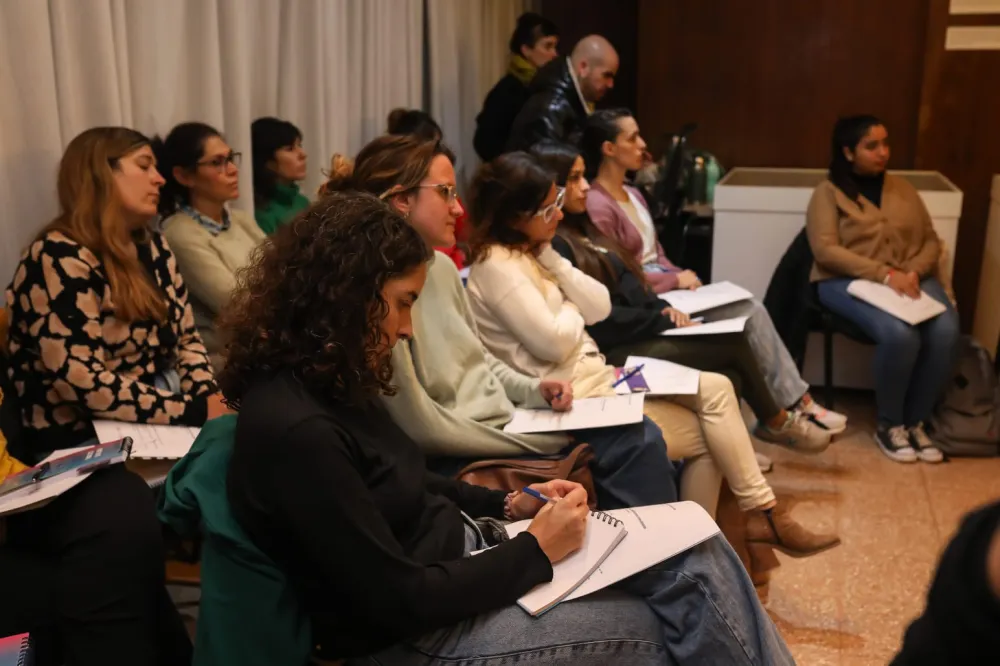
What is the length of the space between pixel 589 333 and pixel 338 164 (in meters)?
0.89

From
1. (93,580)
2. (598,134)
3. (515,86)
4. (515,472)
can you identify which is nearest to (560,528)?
(515,472)

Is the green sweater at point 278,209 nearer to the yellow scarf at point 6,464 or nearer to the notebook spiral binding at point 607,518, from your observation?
the yellow scarf at point 6,464

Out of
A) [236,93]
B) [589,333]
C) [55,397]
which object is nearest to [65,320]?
[55,397]

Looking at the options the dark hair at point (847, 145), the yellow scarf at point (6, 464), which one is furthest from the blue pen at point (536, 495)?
the dark hair at point (847, 145)

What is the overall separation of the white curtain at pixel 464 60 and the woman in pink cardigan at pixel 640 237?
1.26m

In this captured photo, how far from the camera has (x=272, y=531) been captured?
1.25 m

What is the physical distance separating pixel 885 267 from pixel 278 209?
2182mm

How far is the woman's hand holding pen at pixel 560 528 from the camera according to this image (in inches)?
56.2

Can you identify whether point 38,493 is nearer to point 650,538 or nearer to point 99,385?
point 99,385

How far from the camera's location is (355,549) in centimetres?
122

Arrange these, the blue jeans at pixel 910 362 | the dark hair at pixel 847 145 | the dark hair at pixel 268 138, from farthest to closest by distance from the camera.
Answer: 1. the dark hair at pixel 847 145
2. the blue jeans at pixel 910 362
3. the dark hair at pixel 268 138

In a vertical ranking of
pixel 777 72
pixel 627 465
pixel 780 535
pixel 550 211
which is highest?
pixel 777 72

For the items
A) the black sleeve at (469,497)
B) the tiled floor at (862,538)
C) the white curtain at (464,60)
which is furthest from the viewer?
the white curtain at (464,60)

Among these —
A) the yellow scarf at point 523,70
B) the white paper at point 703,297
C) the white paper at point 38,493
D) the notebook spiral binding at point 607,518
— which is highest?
the yellow scarf at point 523,70
